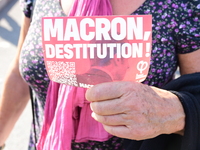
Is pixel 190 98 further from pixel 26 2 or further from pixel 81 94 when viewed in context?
pixel 26 2

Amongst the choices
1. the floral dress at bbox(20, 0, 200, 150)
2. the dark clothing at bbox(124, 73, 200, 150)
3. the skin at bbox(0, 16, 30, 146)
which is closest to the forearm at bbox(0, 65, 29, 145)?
the skin at bbox(0, 16, 30, 146)

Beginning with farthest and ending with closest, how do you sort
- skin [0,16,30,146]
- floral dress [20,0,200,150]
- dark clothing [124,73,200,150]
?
skin [0,16,30,146] → floral dress [20,0,200,150] → dark clothing [124,73,200,150]

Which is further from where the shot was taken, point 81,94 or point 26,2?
point 26,2

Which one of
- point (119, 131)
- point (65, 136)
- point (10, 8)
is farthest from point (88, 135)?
point (10, 8)

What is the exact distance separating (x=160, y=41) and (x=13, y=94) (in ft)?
2.03

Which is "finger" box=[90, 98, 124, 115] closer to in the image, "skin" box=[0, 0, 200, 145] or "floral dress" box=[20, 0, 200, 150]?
"skin" box=[0, 0, 200, 145]

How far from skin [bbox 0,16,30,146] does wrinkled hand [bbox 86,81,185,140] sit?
0.56m

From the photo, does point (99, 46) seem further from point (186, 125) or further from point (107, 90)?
point (186, 125)

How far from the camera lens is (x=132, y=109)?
0.67m

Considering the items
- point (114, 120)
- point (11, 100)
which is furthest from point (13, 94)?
point (114, 120)

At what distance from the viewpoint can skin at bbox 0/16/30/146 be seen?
1154 mm

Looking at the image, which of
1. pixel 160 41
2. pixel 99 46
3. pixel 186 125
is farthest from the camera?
pixel 160 41

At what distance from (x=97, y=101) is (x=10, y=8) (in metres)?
5.22

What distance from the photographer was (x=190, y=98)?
2.50ft
